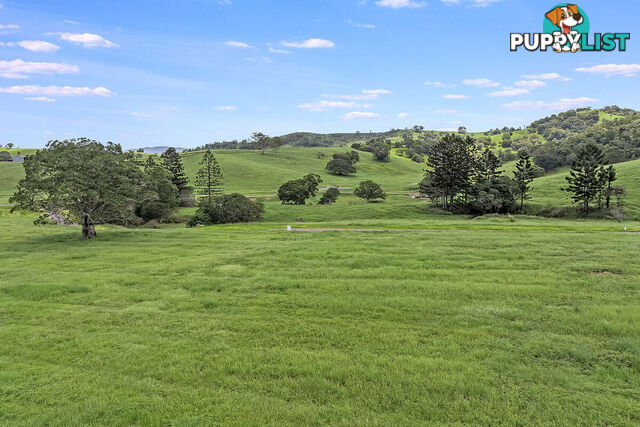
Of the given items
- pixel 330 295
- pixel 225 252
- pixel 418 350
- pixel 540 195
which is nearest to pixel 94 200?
pixel 225 252

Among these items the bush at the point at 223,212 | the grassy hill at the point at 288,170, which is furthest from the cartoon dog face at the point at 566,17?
the grassy hill at the point at 288,170

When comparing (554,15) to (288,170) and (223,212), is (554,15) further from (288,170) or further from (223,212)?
(288,170)

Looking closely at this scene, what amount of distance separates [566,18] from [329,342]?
43.7 meters

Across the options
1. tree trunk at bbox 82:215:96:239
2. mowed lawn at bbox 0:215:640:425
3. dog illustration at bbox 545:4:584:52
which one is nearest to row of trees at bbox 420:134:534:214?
dog illustration at bbox 545:4:584:52

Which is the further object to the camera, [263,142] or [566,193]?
[263,142]

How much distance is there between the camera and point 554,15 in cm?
3653

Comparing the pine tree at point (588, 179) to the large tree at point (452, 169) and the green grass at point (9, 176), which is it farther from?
the green grass at point (9, 176)

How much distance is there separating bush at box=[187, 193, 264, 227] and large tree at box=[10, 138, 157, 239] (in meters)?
17.0

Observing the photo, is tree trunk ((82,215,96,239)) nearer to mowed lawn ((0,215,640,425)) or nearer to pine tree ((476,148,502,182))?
mowed lawn ((0,215,640,425))

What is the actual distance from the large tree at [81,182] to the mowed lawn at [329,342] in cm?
1019

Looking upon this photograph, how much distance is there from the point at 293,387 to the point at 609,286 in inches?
490

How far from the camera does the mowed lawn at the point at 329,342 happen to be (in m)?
6.77

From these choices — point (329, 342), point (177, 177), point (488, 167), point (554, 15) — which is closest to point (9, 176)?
point (177, 177)

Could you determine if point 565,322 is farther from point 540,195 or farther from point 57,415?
point 540,195
